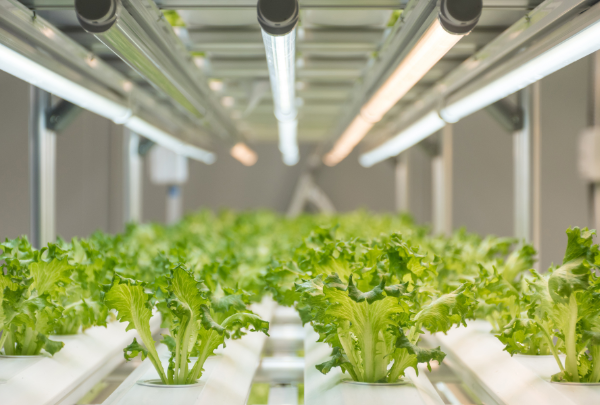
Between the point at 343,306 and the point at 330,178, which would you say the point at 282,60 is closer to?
the point at 343,306

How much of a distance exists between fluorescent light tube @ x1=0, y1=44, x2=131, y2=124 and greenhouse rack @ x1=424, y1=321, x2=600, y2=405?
7.76ft

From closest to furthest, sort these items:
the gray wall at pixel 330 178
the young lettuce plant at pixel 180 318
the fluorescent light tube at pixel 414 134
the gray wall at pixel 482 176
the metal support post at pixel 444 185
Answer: the young lettuce plant at pixel 180 318 < the fluorescent light tube at pixel 414 134 < the gray wall at pixel 330 178 < the metal support post at pixel 444 185 < the gray wall at pixel 482 176

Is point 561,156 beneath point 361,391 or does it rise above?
above

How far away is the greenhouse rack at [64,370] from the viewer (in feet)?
6.30

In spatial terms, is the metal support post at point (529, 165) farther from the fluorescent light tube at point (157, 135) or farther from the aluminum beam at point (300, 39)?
the fluorescent light tube at point (157, 135)

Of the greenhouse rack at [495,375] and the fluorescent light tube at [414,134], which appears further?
the fluorescent light tube at [414,134]

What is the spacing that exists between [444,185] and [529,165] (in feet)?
7.89

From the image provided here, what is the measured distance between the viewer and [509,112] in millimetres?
4031

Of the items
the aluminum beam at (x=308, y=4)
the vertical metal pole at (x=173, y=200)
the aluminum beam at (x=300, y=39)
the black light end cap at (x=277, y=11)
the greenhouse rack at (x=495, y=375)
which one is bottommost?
the greenhouse rack at (x=495, y=375)

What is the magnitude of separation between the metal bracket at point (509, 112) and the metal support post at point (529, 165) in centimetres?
3

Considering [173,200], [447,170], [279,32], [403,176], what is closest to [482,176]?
[447,170]

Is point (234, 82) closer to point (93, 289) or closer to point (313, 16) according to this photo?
point (313, 16)

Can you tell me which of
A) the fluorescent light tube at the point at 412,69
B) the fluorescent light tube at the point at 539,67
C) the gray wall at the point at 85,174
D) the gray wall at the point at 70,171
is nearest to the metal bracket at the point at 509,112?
the fluorescent light tube at the point at 539,67

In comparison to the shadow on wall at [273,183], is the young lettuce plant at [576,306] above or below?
below
